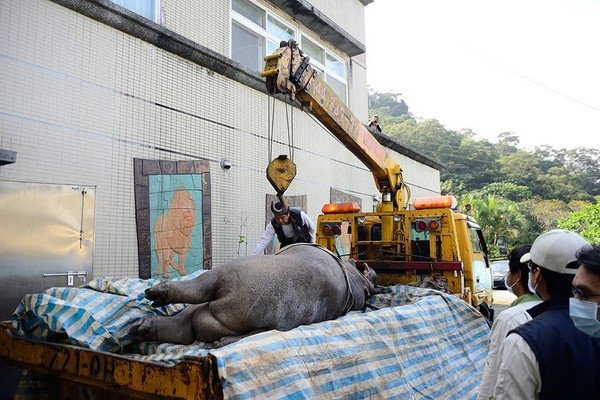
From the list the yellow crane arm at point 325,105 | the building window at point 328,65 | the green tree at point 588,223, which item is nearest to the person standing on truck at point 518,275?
the yellow crane arm at point 325,105

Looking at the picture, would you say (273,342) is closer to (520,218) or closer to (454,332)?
(454,332)

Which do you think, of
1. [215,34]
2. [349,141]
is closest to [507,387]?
[349,141]

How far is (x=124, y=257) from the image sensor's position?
519 cm

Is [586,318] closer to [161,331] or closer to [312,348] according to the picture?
[312,348]

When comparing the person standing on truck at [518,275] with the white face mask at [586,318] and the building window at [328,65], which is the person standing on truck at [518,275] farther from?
the building window at [328,65]

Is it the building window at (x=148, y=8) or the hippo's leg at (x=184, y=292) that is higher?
the building window at (x=148, y=8)

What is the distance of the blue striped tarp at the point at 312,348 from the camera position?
218 cm

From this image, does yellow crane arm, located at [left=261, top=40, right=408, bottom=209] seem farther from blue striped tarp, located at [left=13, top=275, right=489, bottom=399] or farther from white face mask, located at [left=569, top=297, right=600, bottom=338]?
white face mask, located at [left=569, top=297, right=600, bottom=338]

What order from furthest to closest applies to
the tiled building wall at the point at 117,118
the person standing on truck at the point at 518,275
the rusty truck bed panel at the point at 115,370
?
the tiled building wall at the point at 117,118 < the person standing on truck at the point at 518,275 < the rusty truck bed panel at the point at 115,370

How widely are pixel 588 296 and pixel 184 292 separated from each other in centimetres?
221

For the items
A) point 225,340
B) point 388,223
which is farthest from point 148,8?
point 225,340

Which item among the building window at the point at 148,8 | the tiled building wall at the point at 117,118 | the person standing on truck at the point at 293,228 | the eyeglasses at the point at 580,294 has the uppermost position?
the building window at the point at 148,8

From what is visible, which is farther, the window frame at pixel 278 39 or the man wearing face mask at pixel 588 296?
the window frame at pixel 278 39

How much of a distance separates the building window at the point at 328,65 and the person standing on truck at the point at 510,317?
731 cm
